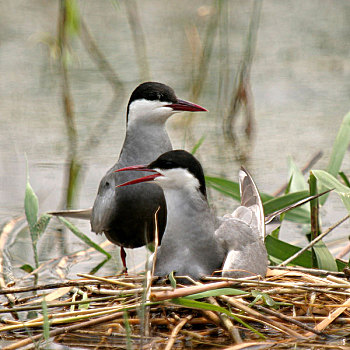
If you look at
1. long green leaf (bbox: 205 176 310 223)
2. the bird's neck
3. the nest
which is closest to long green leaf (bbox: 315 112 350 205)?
long green leaf (bbox: 205 176 310 223)

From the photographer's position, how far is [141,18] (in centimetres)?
895

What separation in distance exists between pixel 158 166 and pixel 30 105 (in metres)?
3.60

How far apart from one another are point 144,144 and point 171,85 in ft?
8.22

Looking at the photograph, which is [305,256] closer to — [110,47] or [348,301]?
[348,301]

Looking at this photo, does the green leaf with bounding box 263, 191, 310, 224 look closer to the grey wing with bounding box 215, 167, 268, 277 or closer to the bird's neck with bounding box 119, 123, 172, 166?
the grey wing with bounding box 215, 167, 268, 277

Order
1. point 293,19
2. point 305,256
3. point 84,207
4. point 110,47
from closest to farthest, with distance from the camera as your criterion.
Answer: point 305,256 → point 84,207 → point 110,47 → point 293,19

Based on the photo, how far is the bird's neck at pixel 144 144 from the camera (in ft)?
16.8

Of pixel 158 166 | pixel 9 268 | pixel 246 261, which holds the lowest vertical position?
pixel 9 268

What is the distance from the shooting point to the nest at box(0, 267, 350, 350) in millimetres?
3666

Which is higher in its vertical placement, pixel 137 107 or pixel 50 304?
pixel 137 107

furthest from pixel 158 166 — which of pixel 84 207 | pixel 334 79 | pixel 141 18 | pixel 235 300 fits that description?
pixel 141 18

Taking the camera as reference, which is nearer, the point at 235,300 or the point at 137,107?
the point at 235,300

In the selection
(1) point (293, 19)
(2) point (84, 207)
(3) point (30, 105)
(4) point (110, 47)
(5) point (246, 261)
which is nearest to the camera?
(5) point (246, 261)

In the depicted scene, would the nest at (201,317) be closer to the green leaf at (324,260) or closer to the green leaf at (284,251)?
the green leaf at (324,260)
